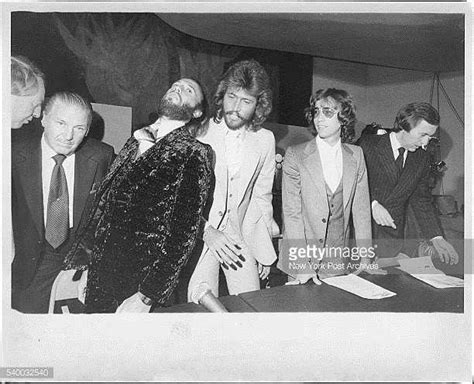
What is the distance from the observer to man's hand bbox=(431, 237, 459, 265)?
2.58 meters

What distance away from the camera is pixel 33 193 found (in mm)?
2498

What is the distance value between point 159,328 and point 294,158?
962mm

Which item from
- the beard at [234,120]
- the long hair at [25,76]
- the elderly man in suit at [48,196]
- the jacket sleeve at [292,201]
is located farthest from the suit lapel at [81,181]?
the jacket sleeve at [292,201]

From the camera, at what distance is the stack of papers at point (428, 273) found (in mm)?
2582

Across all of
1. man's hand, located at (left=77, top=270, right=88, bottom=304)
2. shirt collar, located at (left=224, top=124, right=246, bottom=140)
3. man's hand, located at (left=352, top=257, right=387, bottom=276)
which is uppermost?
shirt collar, located at (left=224, top=124, right=246, bottom=140)

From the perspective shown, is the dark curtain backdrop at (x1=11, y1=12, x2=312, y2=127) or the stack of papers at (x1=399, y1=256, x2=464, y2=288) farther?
the stack of papers at (x1=399, y1=256, x2=464, y2=288)

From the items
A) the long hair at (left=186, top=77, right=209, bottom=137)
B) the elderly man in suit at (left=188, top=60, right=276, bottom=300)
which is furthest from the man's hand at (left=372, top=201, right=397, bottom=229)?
the long hair at (left=186, top=77, right=209, bottom=137)

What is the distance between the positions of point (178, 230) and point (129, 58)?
78 centimetres

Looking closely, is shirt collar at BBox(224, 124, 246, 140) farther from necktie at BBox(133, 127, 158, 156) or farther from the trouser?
the trouser

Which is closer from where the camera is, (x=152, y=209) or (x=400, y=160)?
(x=152, y=209)

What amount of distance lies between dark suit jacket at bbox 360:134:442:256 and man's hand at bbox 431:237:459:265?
4cm

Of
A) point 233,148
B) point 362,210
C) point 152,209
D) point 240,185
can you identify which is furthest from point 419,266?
point 152,209

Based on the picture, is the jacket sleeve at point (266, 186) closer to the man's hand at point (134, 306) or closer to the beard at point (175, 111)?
the beard at point (175, 111)

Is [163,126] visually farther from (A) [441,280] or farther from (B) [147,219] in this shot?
(A) [441,280]
